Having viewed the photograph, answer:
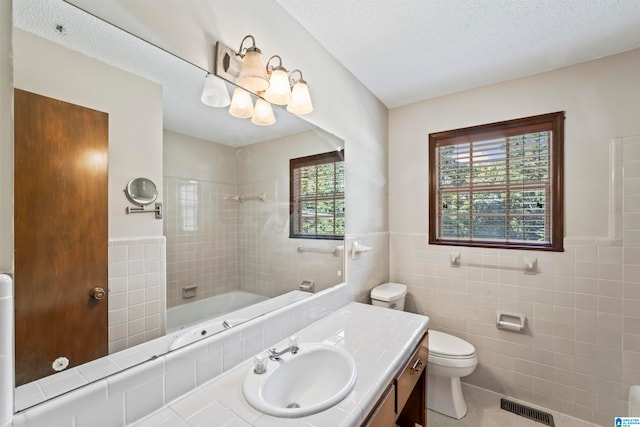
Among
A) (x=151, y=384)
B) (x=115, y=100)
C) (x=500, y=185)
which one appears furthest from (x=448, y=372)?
(x=115, y=100)

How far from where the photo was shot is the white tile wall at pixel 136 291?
77cm

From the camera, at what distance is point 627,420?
5.00 ft

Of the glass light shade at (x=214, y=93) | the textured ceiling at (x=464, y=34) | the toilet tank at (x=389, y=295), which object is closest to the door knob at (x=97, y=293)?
the glass light shade at (x=214, y=93)

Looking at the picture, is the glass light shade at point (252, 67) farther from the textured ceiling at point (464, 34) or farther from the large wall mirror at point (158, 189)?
the textured ceiling at point (464, 34)

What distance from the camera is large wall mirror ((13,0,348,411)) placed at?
26.1 inches

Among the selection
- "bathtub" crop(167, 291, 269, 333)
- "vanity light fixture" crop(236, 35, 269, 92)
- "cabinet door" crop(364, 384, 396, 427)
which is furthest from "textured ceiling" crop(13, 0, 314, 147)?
"cabinet door" crop(364, 384, 396, 427)

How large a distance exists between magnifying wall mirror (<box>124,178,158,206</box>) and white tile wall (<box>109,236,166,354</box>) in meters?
0.12

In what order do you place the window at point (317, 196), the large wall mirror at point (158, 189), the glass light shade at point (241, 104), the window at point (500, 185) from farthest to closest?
the window at point (500, 185), the window at point (317, 196), the glass light shade at point (241, 104), the large wall mirror at point (158, 189)

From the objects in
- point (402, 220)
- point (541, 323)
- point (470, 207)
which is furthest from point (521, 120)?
point (541, 323)

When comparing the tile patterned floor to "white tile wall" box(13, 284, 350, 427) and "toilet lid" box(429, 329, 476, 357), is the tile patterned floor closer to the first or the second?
"toilet lid" box(429, 329, 476, 357)

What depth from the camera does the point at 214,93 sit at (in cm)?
108

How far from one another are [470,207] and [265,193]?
1.74 meters

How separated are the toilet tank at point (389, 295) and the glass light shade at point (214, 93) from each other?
1676 millimetres

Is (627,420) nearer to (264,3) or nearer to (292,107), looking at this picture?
(292,107)
